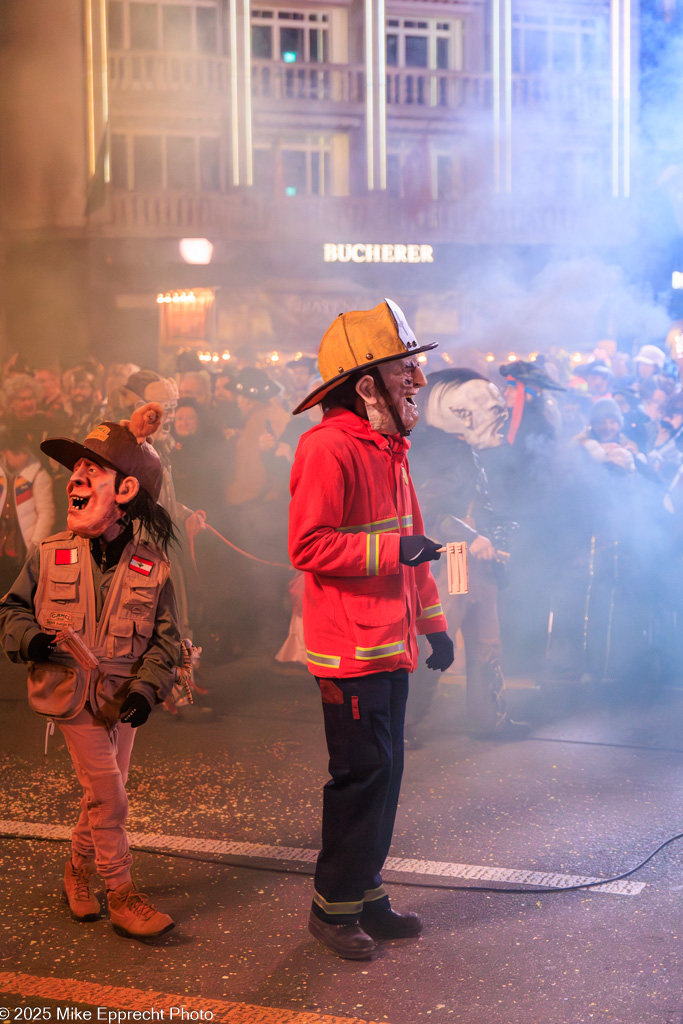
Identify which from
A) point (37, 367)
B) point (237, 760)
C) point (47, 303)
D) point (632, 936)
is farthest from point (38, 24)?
point (632, 936)

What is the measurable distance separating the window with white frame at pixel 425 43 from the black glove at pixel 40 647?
402cm

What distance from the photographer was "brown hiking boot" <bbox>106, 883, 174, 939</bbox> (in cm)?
277

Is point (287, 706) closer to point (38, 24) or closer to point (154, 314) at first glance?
point (154, 314)

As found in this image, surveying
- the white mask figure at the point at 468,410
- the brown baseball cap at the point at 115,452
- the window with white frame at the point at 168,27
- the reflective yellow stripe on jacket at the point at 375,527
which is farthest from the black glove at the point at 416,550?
the window with white frame at the point at 168,27

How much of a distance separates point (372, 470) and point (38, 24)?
13.8ft

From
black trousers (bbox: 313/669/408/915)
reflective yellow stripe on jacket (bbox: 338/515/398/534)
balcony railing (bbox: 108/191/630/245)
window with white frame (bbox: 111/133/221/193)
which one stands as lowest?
black trousers (bbox: 313/669/408/915)

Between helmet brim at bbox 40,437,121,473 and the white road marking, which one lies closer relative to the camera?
helmet brim at bbox 40,437,121,473

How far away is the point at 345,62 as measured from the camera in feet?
18.7

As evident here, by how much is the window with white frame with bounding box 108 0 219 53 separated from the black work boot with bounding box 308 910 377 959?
448cm

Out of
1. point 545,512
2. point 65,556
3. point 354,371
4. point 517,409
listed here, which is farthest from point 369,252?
point 65,556

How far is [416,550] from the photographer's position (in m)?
2.61

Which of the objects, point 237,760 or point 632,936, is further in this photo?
point 237,760

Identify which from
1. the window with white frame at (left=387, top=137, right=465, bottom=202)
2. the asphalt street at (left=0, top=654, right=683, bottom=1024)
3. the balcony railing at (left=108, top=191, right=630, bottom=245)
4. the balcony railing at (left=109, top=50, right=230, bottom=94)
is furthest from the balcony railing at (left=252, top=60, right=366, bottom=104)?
the asphalt street at (left=0, top=654, right=683, bottom=1024)

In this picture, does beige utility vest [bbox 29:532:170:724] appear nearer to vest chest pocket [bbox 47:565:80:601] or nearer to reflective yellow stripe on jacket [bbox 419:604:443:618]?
vest chest pocket [bbox 47:565:80:601]
